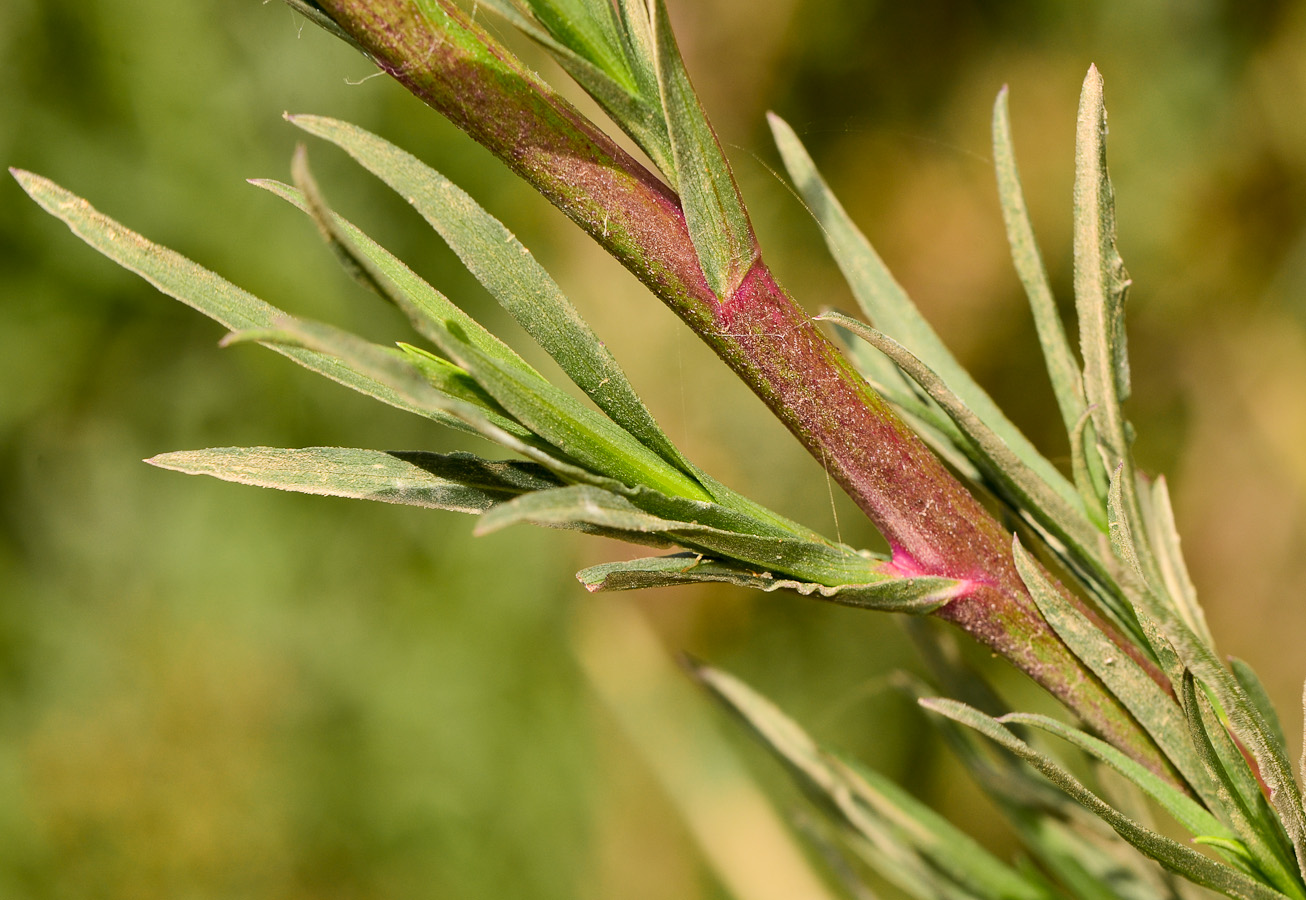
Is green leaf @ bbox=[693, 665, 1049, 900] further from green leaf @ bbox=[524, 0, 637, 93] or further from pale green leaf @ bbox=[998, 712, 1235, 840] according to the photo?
green leaf @ bbox=[524, 0, 637, 93]

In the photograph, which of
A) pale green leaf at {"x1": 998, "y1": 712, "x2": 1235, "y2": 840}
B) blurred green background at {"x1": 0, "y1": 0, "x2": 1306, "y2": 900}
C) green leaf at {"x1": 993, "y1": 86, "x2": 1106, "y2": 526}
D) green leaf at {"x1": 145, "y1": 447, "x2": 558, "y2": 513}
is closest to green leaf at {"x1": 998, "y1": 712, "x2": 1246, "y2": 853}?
pale green leaf at {"x1": 998, "y1": 712, "x2": 1235, "y2": 840}

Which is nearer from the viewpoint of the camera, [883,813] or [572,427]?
[572,427]

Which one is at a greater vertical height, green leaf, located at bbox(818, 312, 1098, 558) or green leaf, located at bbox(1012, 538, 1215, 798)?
green leaf, located at bbox(818, 312, 1098, 558)

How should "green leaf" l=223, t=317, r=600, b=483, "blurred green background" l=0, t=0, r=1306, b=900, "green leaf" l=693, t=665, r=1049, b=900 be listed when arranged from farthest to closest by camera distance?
"blurred green background" l=0, t=0, r=1306, b=900, "green leaf" l=693, t=665, r=1049, b=900, "green leaf" l=223, t=317, r=600, b=483

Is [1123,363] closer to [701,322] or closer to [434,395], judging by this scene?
[701,322]

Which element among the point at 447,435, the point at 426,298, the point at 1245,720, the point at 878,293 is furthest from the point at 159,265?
the point at 447,435

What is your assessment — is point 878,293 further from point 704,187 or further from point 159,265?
point 159,265

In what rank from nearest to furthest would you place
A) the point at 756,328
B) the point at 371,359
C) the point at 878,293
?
the point at 371,359
the point at 756,328
the point at 878,293
